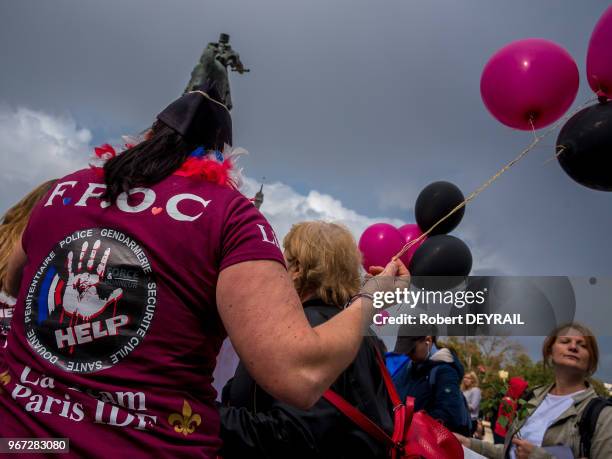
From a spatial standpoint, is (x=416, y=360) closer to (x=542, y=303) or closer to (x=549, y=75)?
(x=542, y=303)

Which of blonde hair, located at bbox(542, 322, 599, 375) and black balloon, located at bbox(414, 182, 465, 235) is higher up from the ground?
black balloon, located at bbox(414, 182, 465, 235)

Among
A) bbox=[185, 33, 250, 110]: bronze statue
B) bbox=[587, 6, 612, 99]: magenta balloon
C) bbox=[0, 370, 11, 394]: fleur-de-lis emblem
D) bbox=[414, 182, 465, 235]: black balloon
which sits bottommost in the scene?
bbox=[0, 370, 11, 394]: fleur-de-lis emblem

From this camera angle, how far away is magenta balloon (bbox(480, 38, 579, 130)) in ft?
10.8

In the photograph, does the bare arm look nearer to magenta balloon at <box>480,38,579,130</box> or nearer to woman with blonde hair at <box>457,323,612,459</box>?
woman with blonde hair at <box>457,323,612,459</box>

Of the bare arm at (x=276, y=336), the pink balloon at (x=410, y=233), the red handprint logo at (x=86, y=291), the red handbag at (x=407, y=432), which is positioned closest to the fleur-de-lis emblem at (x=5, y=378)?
the red handprint logo at (x=86, y=291)

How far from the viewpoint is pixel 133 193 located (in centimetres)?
112

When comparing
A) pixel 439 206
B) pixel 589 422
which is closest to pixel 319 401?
pixel 589 422

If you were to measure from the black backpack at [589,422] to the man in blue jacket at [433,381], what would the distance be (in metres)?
1.09

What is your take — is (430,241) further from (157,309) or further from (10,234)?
(157,309)

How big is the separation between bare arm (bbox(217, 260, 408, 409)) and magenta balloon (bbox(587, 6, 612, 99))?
8.99ft

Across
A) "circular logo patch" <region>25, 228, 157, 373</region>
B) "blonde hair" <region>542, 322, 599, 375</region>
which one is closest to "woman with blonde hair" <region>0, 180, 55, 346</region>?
"circular logo patch" <region>25, 228, 157, 373</region>

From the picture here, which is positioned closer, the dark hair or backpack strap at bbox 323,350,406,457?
the dark hair

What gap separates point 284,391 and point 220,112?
77 centimetres

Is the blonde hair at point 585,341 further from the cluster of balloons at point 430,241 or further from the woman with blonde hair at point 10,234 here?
the woman with blonde hair at point 10,234
